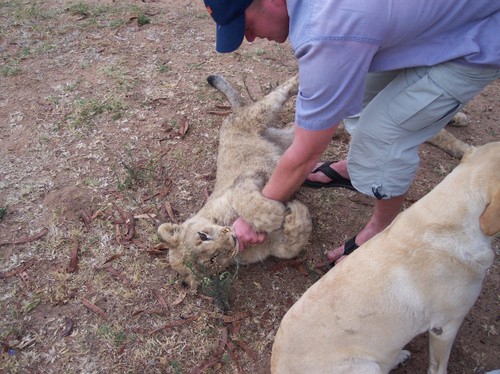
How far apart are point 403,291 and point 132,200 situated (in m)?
2.86

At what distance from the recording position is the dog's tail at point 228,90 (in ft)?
16.3

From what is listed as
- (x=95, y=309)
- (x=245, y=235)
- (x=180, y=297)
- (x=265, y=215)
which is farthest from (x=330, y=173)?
(x=95, y=309)

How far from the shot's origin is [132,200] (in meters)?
4.50

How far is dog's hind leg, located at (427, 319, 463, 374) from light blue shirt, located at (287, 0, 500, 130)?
4.32 feet

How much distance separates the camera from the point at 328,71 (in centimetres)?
235

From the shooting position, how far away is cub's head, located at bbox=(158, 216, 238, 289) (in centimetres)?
367

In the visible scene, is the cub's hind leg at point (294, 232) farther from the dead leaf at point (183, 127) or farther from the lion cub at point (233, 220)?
the dead leaf at point (183, 127)

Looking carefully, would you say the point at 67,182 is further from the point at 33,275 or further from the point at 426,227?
the point at 426,227

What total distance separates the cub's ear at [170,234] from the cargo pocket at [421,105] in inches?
75.6

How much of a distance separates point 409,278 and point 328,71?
3.90 ft

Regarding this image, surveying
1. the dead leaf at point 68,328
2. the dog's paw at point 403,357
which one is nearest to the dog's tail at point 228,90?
the dead leaf at point 68,328

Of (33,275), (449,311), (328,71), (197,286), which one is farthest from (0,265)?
(449,311)

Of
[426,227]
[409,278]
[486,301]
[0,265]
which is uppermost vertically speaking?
[426,227]

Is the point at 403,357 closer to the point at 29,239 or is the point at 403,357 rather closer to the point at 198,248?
the point at 198,248
